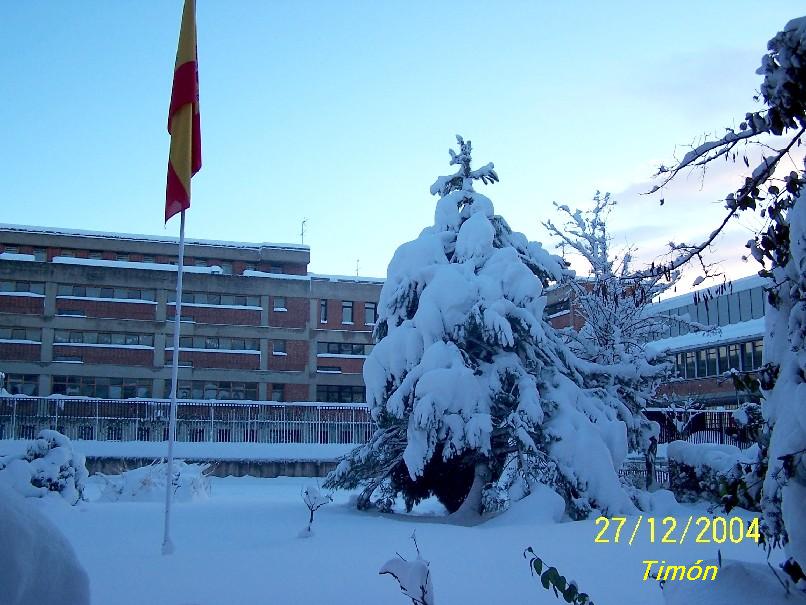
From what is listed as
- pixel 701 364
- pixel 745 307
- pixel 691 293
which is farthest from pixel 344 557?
pixel 745 307

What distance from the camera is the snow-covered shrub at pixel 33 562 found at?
3014 millimetres

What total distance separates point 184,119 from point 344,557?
5.84 m

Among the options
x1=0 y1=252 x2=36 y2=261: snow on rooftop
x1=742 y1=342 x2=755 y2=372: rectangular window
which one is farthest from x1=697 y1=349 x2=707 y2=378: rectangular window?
x1=0 y1=252 x2=36 y2=261: snow on rooftop

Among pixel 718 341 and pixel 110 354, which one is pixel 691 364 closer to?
pixel 718 341

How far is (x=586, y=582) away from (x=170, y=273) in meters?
44.5

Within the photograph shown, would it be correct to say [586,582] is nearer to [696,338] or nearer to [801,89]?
[801,89]

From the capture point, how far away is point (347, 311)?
176ft

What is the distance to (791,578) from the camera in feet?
13.3

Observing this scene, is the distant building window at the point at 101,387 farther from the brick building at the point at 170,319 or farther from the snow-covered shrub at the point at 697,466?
the snow-covered shrub at the point at 697,466

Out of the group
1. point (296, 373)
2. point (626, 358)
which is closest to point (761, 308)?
point (296, 373)

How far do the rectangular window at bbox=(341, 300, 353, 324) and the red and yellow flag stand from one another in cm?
4303

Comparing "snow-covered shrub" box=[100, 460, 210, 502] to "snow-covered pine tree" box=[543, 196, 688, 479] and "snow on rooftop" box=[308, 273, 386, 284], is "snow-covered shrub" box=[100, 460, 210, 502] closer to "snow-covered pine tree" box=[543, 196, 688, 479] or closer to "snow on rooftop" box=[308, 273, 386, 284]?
"snow-covered pine tree" box=[543, 196, 688, 479]

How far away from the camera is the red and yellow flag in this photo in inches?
399

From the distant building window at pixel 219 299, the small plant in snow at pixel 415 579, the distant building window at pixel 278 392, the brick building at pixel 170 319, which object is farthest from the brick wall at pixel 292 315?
the small plant in snow at pixel 415 579
